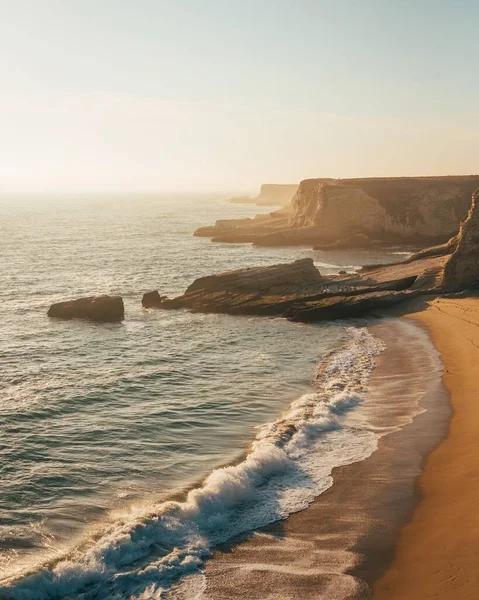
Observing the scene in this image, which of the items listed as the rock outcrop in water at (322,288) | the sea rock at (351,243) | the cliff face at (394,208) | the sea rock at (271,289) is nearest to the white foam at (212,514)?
the rock outcrop in water at (322,288)

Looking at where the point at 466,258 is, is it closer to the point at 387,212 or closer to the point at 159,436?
the point at 159,436

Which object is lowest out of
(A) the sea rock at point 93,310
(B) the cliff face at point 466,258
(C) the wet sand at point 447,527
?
(C) the wet sand at point 447,527

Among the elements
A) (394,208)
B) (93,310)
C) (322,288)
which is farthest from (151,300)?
(394,208)

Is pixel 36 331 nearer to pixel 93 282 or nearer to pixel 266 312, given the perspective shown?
pixel 266 312

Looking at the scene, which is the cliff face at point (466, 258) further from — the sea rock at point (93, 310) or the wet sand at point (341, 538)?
the wet sand at point (341, 538)

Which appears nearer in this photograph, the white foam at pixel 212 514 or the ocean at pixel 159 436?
the white foam at pixel 212 514

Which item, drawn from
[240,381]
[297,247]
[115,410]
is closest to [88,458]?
[115,410]
